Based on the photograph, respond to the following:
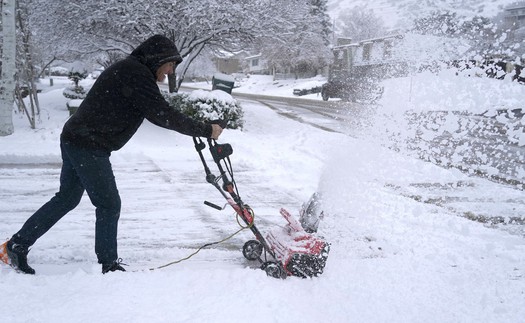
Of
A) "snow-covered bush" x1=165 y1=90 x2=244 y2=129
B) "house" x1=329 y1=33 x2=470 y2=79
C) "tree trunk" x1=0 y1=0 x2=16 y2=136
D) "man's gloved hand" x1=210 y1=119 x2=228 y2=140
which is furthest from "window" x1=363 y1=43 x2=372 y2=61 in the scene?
"man's gloved hand" x1=210 y1=119 x2=228 y2=140

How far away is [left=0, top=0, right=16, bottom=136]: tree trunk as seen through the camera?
349 inches

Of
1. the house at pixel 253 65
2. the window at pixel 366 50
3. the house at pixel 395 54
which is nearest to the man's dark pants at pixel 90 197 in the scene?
the house at pixel 395 54

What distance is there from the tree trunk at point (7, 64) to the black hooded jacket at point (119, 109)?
7.84 meters

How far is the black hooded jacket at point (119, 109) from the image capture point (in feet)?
8.79

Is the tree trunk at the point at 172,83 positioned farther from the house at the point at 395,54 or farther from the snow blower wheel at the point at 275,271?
the snow blower wheel at the point at 275,271

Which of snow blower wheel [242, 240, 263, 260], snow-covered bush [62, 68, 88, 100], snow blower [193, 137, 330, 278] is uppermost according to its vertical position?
snow-covered bush [62, 68, 88, 100]

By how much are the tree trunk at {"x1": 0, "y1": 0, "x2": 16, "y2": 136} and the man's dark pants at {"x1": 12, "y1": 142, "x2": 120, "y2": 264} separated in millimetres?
7565

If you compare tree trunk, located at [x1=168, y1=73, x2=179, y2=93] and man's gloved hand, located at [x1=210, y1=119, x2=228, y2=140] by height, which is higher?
tree trunk, located at [x1=168, y1=73, x2=179, y2=93]

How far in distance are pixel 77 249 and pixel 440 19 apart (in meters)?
12.3

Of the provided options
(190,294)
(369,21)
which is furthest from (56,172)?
(369,21)

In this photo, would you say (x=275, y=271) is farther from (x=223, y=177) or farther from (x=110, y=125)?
(x=110, y=125)

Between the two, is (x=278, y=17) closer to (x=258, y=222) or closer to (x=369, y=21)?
(x=258, y=222)

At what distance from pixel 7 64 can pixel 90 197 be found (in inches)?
321

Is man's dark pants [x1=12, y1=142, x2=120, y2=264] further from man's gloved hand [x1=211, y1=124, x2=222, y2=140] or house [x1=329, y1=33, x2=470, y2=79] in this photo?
house [x1=329, y1=33, x2=470, y2=79]
